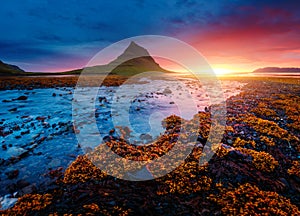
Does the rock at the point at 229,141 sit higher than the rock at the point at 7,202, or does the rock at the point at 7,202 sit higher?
the rock at the point at 229,141

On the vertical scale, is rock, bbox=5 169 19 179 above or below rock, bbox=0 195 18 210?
above

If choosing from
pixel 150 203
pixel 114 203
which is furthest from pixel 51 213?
pixel 150 203

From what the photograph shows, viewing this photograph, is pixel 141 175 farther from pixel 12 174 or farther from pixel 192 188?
pixel 12 174

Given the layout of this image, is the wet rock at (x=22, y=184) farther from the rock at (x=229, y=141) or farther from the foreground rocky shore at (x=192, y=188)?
the rock at (x=229, y=141)

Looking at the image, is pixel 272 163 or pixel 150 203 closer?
pixel 150 203

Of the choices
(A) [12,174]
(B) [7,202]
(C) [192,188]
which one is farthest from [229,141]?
(A) [12,174]

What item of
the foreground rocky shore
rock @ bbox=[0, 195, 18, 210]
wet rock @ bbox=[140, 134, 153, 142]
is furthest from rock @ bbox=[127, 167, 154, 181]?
rock @ bbox=[0, 195, 18, 210]

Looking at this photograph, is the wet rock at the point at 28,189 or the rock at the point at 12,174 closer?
the wet rock at the point at 28,189

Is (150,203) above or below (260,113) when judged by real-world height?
below

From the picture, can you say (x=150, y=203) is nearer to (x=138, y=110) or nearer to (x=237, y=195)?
(x=237, y=195)

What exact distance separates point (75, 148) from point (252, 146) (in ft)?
30.9

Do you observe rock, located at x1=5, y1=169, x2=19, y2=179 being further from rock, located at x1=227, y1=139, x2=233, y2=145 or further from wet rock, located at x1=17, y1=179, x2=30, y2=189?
rock, located at x1=227, y1=139, x2=233, y2=145

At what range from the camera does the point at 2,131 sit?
1202cm

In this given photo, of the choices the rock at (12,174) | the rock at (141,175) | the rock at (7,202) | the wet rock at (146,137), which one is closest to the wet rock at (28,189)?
the rock at (7,202)
